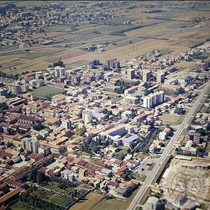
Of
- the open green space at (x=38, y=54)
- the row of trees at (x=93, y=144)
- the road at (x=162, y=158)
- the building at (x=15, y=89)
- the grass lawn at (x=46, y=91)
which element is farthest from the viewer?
the open green space at (x=38, y=54)

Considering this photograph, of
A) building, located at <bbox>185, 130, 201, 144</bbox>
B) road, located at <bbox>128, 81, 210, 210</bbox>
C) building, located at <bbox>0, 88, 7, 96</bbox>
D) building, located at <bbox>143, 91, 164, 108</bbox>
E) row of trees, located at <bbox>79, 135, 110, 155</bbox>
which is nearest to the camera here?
road, located at <bbox>128, 81, 210, 210</bbox>

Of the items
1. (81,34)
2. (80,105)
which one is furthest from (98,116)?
(81,34)

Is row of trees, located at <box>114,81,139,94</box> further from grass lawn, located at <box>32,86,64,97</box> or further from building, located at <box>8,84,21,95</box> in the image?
building, located at <box>8,84,21,95</box>

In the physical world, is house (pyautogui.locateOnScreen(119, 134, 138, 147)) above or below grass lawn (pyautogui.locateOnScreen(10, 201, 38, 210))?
above

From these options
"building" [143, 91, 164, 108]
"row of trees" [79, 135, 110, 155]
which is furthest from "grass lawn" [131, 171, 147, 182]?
"building" [143, 91, 164, 108]

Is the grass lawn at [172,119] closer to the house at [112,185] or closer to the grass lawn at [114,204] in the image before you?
the house at [112,185]

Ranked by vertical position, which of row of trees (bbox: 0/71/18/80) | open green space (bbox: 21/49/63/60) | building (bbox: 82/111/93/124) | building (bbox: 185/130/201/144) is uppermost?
open green space (bbox: 21/49/63/60)

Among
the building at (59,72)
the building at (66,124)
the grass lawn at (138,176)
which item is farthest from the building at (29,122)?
the building at (59,72)
